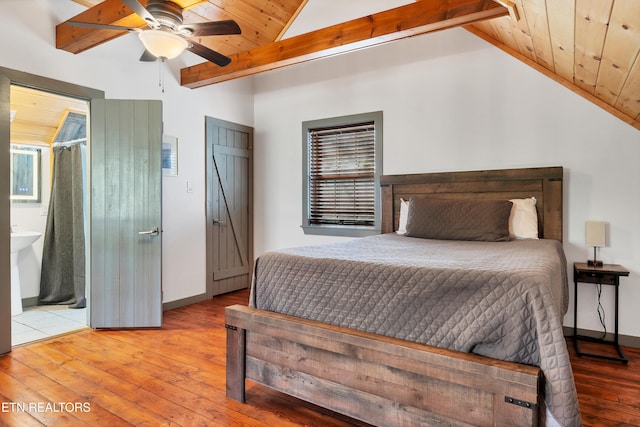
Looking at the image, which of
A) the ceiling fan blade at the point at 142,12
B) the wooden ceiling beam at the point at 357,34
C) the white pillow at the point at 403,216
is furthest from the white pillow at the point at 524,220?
the ceiling fan blade at the point at 142,12

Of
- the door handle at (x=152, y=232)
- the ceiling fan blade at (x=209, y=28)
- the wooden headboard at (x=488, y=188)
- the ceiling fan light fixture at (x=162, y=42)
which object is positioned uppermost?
the ceiling fan blade at (x=209, y=28)

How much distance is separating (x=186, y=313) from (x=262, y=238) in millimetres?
1474

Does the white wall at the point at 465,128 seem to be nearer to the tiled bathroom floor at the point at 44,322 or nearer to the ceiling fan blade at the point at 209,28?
the ceiling fan blade at the point at 209,28

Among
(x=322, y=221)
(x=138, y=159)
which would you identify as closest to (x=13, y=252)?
(x=138, y=159)

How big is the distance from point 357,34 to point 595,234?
2389mm

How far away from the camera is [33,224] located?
4148 mm

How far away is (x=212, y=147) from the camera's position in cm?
443

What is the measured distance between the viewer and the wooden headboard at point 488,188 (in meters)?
3.17

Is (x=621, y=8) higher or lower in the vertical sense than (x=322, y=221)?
higher

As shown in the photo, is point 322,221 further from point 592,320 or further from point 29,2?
point 29,2

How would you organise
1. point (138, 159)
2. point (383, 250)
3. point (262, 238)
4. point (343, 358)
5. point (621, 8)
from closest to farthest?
1. point (621, 8)
2. point (343, 358)
3. point (383, 250)
4. point (138, 159)
5. point (262, 238)

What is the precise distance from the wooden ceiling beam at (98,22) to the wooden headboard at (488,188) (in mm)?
2434

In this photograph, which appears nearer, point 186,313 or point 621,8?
point 621,8

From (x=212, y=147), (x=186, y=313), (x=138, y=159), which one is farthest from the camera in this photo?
(x=212, y=147)
